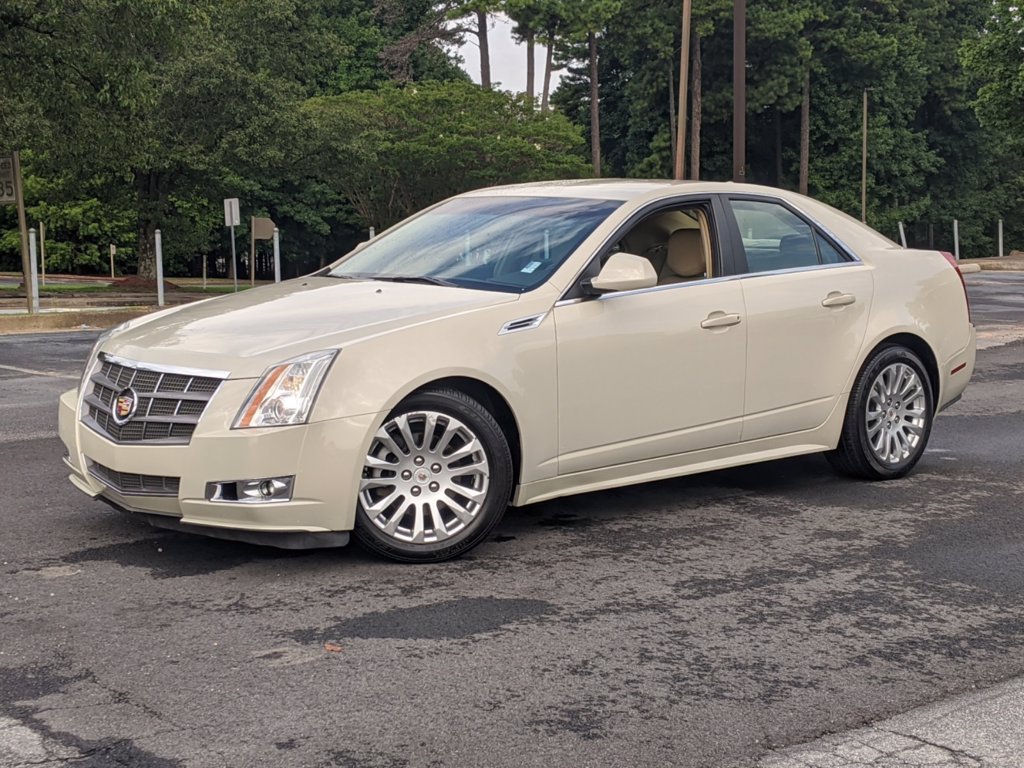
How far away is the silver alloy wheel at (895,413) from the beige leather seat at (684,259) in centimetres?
130

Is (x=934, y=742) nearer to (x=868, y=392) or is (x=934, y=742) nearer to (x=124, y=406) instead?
(x=124, y=406)

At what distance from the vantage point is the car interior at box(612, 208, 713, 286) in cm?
663

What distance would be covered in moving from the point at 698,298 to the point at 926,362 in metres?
1.87

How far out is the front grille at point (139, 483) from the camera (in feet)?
17.1

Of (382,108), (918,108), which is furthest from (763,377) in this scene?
(918,108)

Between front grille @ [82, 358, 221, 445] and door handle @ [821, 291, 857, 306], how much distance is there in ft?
11.1

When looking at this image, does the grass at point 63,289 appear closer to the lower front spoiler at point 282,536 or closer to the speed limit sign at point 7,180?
the speed limit sign at point 7,180

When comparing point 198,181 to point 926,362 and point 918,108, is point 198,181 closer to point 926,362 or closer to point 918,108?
point 926,362

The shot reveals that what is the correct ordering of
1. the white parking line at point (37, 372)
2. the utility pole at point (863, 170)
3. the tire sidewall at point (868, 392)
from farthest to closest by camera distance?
1. the utility pole at point (863, 170)
2. the white parking line at point (37, 372)
3. the tire sidewall at point (868, 392)

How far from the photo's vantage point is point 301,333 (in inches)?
212

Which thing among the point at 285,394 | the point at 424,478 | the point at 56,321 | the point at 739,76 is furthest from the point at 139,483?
the point at 739,76

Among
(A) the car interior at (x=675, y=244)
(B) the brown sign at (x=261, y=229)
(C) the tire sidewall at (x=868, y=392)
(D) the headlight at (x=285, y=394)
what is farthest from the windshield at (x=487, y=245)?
(B) the brown sign at (x=261, y=229)

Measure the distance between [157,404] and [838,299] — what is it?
3.67 m

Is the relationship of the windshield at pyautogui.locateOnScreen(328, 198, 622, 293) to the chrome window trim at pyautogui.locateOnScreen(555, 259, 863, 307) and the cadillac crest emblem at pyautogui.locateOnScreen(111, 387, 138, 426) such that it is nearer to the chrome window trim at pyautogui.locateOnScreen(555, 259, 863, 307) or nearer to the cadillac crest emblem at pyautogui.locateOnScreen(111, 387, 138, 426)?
the chrome window trim at pyautogui.locateOnScreen(555, 259, 863, 307)
